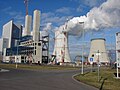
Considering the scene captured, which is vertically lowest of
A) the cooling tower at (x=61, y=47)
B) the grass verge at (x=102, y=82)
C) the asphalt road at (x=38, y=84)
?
the grass verge at (x=102, y=82)

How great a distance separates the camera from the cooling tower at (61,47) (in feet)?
421

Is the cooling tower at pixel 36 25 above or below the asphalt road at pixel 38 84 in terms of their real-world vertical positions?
above

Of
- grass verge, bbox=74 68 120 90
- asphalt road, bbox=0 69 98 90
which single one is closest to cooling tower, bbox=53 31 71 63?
grass verge, bbox=74 68 120 90

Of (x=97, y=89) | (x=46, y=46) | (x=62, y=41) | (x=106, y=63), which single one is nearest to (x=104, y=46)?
(x=106, y=63)

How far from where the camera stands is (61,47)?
12912 centimetres

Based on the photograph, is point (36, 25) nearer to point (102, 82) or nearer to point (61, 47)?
point (61, 47)

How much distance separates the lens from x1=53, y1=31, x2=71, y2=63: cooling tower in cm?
12823

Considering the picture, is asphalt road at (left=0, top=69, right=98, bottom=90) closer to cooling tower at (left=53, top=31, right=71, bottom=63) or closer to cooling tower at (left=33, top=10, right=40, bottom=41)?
cooling tower at (left=53, top=31, right=71, bottom=63)

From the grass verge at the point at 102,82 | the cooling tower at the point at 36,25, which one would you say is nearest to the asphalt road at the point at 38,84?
the grass verge at the point at 102,82

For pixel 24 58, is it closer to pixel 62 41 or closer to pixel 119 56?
pixel 62 41

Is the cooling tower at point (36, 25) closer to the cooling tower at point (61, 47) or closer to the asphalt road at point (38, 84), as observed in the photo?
the cooling tower at point (61, 47)

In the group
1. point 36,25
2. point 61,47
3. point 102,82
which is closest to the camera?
point 102,82

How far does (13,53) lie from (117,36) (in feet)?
518

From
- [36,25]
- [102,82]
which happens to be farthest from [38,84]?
[36,25]
